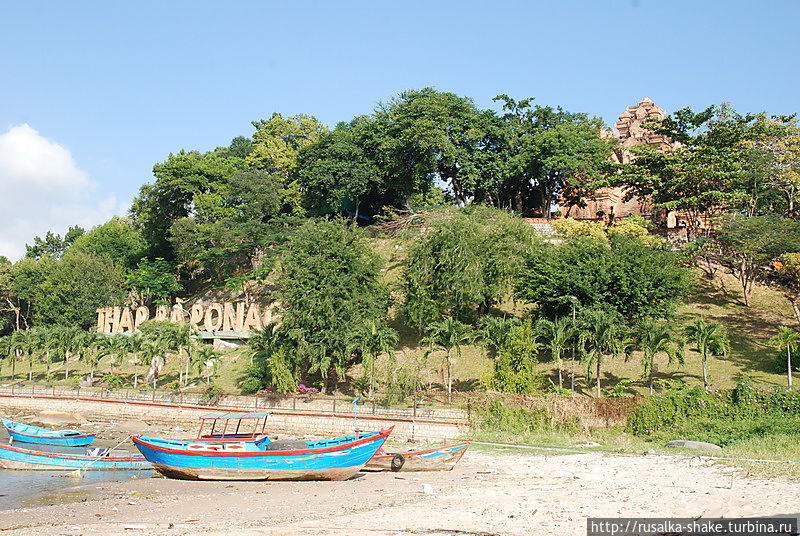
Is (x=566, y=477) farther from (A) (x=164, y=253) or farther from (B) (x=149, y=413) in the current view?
(A) (x=164, y=253)

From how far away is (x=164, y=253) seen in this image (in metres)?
75.6

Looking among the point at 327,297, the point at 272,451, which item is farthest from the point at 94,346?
the point at 272,451

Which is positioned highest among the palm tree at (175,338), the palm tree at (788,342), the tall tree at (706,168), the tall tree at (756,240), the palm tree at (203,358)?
the tall tree at (706,168)

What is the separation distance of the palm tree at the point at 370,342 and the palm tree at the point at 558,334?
8879 mm

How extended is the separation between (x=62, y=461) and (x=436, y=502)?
53.7ft

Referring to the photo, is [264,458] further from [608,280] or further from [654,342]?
[608,280]

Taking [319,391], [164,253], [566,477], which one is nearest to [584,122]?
[319,391]

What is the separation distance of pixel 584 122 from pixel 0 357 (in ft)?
191

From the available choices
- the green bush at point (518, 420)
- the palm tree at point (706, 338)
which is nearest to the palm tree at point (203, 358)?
the green bush at point (518, 420)

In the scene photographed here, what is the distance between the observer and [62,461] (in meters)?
27.2

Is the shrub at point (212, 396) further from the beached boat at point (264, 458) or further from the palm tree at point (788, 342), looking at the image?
the palm tree at point (788, 342)

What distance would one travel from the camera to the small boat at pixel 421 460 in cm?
2488

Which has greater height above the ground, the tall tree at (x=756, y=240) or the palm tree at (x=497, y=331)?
the tall tree at (x=756, y=240)

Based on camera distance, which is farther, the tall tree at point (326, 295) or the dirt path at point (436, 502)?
the tall tree at point (326, 295)
